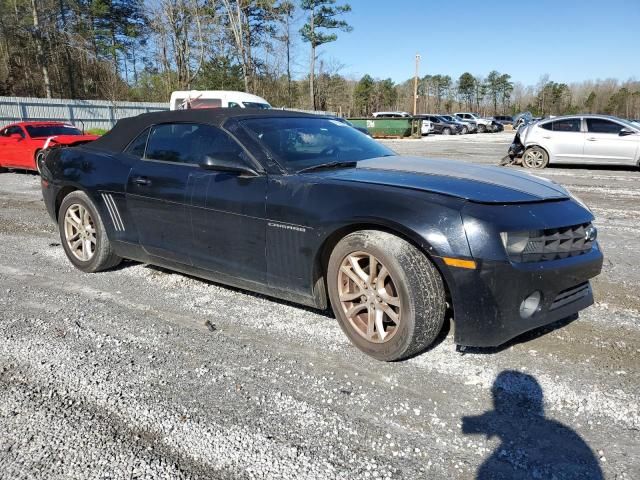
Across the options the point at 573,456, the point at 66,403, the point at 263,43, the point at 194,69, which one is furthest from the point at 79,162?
the point at 263,43

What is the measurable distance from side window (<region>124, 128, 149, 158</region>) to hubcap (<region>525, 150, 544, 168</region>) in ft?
38.9

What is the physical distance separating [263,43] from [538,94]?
6402 cm

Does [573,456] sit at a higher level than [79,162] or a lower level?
lower

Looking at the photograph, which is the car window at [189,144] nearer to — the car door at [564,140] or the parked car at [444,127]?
the car door at [564,140]

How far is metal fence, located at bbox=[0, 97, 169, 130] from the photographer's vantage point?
79.9 ft

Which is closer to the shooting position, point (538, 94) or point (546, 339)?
point (546, 339)

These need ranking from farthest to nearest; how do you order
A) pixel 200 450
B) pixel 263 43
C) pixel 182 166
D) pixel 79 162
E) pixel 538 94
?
pixel 538 94, pixel 263 43, pixel 79 162, pixel 182 166, pixel 200 450

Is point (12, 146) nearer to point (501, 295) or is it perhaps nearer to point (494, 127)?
point (501, 295)

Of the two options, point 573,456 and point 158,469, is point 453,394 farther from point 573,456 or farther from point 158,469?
point 158,469

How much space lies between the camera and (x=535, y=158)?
13383mm

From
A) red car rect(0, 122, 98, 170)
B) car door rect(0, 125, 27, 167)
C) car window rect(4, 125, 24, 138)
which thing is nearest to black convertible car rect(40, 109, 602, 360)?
red car rect(0, 122, 98, 170)

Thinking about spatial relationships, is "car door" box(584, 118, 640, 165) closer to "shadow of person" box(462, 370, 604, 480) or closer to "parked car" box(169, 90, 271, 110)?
"parked car" box(169, 90, 271, 110)

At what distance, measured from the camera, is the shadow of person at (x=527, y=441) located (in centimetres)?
197

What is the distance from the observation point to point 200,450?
6.95 ft
